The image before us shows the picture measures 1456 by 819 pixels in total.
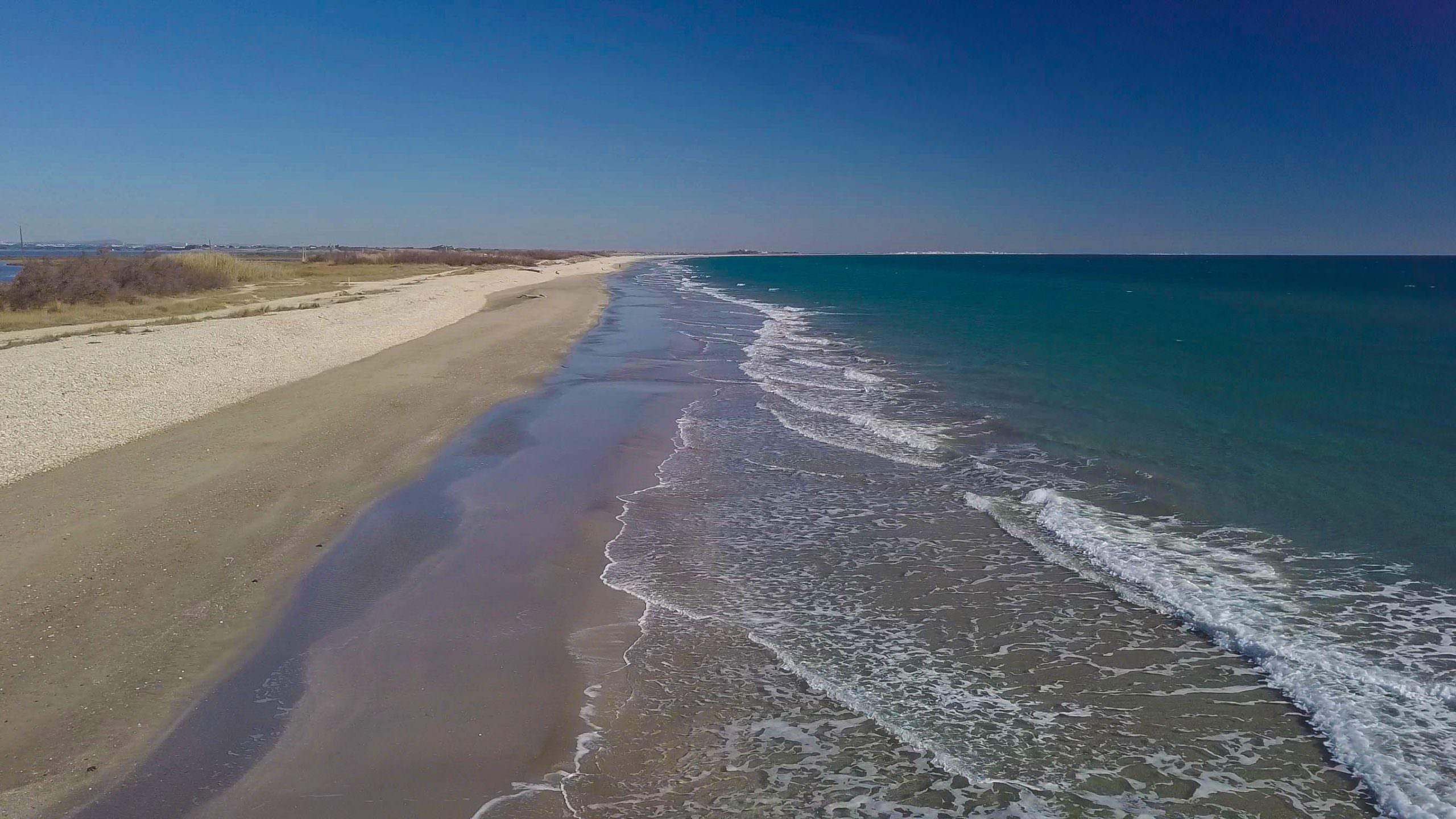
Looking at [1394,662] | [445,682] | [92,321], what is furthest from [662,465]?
[92,321]

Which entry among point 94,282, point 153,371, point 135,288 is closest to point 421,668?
point 153,371

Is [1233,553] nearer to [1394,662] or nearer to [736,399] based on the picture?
[1394,662]

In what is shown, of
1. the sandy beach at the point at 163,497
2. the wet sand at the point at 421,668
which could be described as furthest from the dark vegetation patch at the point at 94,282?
the wet sand at the point at 421,668

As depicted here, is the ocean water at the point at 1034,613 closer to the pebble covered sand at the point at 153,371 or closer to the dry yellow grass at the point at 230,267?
the pebble covered sand at the point at 153,371

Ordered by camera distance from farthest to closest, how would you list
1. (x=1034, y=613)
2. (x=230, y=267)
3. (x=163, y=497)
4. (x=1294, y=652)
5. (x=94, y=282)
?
(x=230, y=267)
(x=94, y=282)
(x=163, y=497)
(x=1034, y=613)
(x=1294, y=652)

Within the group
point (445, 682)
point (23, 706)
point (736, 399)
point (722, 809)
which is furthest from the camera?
point (736, 399)

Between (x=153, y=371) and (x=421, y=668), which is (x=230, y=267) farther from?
(x=421, y=668)
